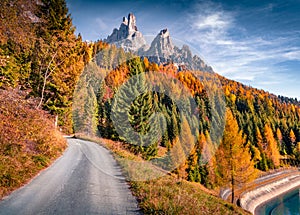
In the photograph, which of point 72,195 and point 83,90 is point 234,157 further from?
point 72,195

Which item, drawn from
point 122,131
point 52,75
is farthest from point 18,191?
point 122,131

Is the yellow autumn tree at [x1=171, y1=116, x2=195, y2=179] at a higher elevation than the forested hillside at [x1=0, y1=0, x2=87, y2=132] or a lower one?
lower

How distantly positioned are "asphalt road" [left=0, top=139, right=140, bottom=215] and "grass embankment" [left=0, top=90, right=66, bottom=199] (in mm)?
598

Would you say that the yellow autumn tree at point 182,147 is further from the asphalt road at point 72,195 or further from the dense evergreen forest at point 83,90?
the asphalt road at point 72,195

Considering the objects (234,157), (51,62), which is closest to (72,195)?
(51,62)

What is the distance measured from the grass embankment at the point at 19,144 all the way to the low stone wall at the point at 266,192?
109ft

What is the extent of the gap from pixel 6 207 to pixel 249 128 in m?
81.7

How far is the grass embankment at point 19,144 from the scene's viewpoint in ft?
28.1

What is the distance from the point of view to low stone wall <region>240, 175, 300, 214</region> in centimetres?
3719

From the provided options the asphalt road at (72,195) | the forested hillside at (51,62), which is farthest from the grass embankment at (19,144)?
the forested hillside at (51,62)

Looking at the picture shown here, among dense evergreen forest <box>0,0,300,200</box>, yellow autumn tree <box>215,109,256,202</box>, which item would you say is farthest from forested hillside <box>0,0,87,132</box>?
yellow autumn tree <box>215,109,256,202</box>

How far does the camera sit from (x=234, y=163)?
2664 cm

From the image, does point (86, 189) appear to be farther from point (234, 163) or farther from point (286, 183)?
point (286, 183)

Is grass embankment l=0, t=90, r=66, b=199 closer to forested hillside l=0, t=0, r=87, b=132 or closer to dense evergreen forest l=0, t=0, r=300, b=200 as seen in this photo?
dense evergreen forest l=0, t=0, r=300, b=200
